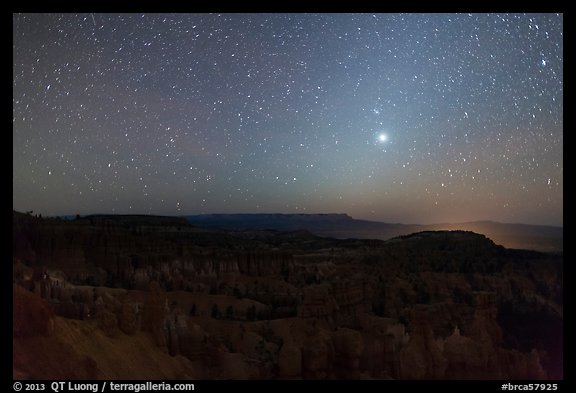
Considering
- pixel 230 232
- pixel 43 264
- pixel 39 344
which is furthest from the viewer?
pixel 230 232

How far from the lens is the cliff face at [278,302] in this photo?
12.2 metres

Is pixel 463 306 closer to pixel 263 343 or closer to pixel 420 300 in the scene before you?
pixel 420 300

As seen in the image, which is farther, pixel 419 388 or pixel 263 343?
pixel 263 343

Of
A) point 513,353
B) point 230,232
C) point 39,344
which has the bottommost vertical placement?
point 513,353

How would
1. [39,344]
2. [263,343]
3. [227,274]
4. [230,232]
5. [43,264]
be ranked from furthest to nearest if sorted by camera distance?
[227,274] < [230,232] < [43,264] < [263,343] < [39,344]

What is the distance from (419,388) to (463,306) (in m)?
8.23

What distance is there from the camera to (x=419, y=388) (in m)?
8.80

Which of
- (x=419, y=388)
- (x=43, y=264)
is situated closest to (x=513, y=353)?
(x=419, y=388)

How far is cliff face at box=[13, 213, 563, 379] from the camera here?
12180mm

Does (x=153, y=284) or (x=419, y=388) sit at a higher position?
(x=153, y=284)

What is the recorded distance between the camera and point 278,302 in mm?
16984

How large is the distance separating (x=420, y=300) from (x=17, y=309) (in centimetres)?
1323

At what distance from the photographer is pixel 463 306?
16203mm
